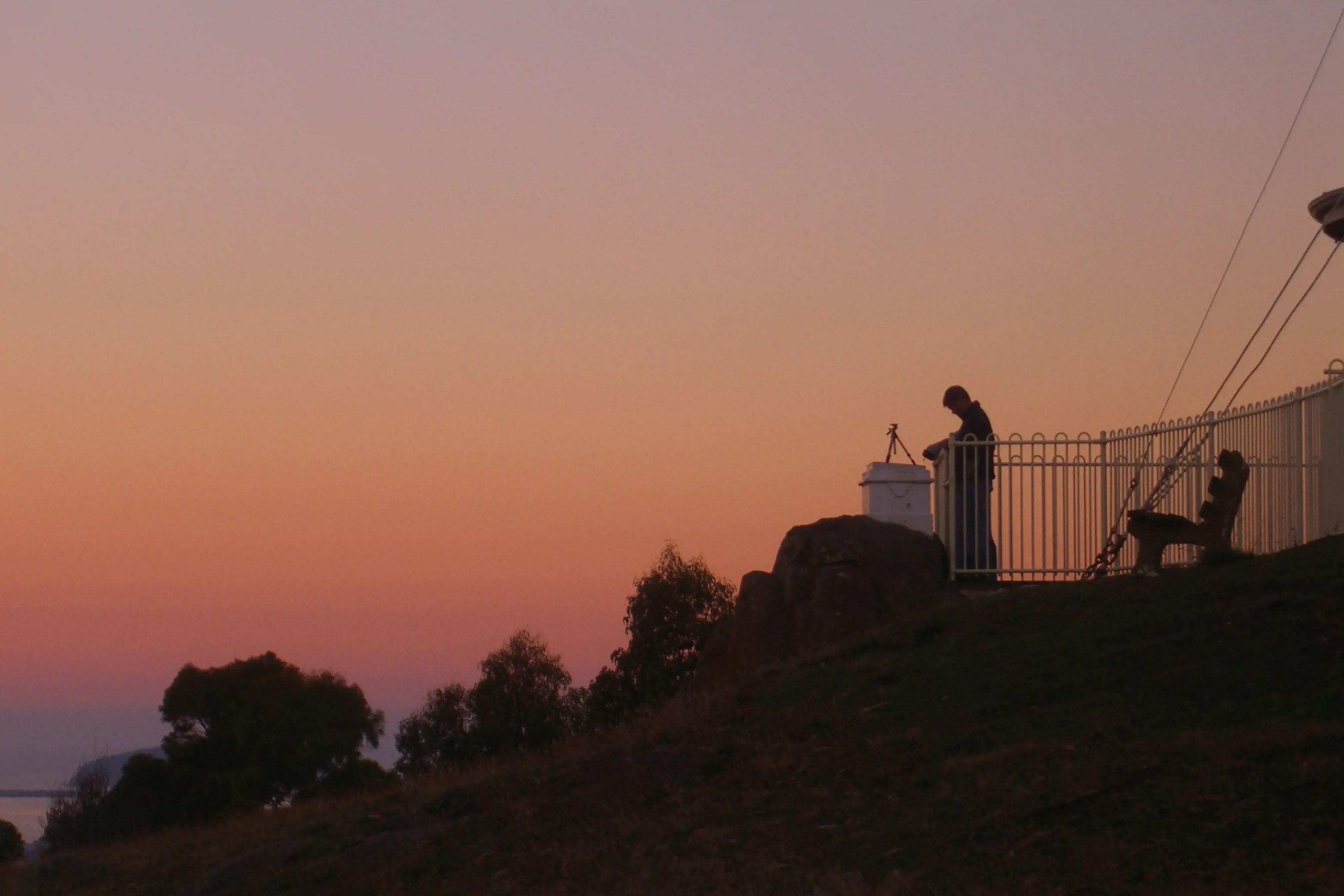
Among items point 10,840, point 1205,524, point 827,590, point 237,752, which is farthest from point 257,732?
point 1205,524

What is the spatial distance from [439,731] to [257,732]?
2796 millimetres

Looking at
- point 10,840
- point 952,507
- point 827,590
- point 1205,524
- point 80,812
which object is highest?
point 952,507

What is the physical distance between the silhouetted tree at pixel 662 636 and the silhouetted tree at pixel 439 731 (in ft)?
10.2

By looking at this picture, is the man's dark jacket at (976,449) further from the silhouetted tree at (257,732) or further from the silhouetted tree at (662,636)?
the silhouetted tree at (257,732)

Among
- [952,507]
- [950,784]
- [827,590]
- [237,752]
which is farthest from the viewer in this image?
[237,752]

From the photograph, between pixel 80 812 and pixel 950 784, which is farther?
pixel 80 812

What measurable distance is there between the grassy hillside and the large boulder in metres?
1.55

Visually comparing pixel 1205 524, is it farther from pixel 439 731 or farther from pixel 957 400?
pixel 439 731

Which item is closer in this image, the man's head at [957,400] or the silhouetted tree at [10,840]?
the man's head at [957,400]

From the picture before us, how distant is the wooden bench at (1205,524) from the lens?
11.4 metres

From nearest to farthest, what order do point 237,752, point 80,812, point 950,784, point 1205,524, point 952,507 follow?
point 950,784 < point 1205,524 < point 952,507 < point 80,812 < point 237,752

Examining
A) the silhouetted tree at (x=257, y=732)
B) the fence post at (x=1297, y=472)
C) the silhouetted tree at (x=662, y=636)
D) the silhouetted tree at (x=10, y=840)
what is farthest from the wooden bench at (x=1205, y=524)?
the silhouetted tree at (x=10, y=840)

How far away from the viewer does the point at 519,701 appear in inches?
880

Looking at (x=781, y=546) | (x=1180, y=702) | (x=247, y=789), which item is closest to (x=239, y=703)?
(x=247, y=789)
